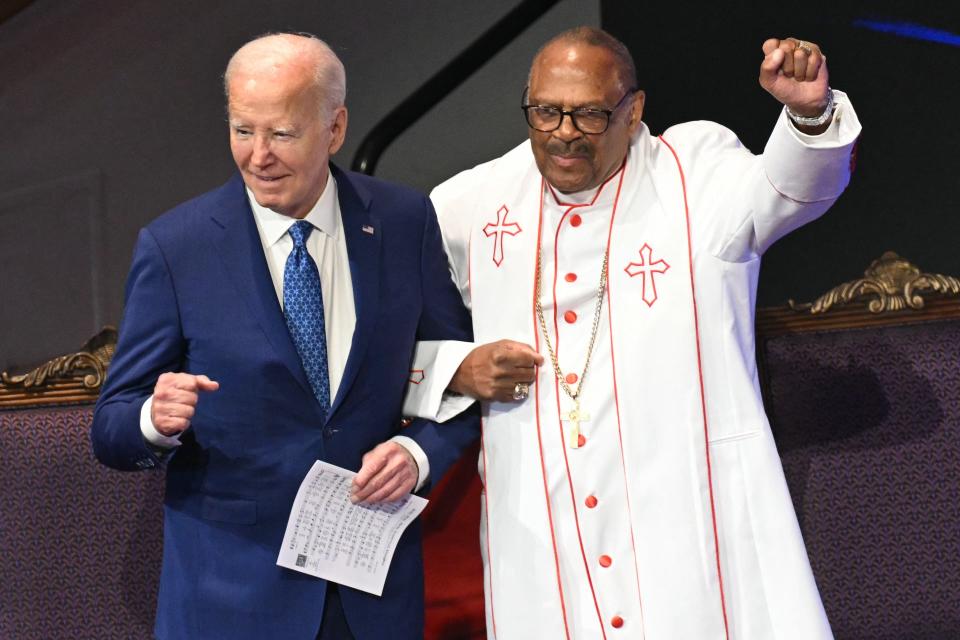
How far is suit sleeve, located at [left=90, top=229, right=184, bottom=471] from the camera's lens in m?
2.16

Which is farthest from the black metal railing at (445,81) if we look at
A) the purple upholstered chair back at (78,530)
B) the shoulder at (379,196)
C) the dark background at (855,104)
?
the shoulder at (379,196)

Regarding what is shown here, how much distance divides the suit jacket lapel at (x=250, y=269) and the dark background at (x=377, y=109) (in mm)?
2093

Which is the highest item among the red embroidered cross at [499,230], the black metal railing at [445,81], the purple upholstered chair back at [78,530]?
the black metal railing at [445,81]

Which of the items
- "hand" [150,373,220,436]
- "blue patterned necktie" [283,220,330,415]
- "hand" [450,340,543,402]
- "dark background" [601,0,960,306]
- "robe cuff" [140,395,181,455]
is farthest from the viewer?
"dark background" [601,0,960,306]

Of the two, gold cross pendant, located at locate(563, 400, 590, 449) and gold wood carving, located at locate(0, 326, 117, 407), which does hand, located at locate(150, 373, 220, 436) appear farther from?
gold wood carving, located at locate(0, 326, 117, 407)

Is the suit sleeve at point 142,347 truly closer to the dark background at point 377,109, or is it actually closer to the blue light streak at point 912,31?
the dark background at point 377,109

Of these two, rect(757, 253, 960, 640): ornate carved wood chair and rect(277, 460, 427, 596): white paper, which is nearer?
rect(277, 460, 427, 596): white paper

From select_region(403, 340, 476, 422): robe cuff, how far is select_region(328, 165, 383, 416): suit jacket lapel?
0.18 m

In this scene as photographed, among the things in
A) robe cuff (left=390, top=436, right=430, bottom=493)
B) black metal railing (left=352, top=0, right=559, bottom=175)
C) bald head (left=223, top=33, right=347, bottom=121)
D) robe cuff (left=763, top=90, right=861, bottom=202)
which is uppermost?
black metal railing (left=352, top=0, right=559, bottom=175)

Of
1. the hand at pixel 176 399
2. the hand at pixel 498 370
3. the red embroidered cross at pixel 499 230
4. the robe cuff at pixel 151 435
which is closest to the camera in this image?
the hand at pixel 176 399

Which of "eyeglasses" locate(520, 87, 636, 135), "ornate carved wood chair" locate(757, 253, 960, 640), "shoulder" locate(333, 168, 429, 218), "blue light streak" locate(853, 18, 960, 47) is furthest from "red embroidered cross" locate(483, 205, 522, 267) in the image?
"blue light streak" locate(853, 18, 960, 47)

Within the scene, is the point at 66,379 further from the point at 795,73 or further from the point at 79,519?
the point at 795,73

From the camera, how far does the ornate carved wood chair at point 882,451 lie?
9.42 feet

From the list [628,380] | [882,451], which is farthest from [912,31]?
[628,380]
